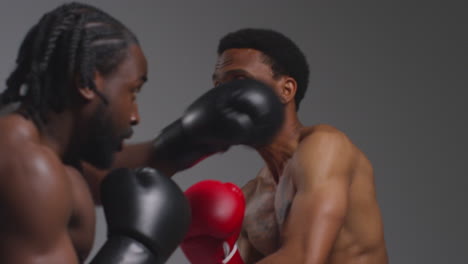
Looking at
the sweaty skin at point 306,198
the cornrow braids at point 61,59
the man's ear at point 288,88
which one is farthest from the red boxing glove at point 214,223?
the cornrow braids at point 61,59

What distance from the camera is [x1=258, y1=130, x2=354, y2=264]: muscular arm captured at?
1616 millimetres

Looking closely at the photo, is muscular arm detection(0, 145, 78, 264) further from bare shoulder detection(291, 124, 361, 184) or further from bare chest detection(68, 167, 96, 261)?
bare shoulder detection(291, 124, 361, 184)

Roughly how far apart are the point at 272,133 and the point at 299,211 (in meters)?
0.27

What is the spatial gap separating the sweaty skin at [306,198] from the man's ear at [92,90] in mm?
640

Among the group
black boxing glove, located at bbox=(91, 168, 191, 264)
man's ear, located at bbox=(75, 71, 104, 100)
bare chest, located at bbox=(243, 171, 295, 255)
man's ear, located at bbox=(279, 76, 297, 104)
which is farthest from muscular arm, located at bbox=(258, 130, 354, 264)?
man's ear, located at bbox=(75, 71, 104, 100)

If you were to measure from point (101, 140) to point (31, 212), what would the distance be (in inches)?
9.8

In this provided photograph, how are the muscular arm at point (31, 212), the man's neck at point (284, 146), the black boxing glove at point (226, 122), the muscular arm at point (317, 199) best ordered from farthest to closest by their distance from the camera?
the man's neck at point (284, 146) < the muscular arm at point (317, 199) < the black boxing glove at point (226, 122) < the muscular arm at point (31, 212)

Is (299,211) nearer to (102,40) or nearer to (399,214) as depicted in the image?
(102,40)

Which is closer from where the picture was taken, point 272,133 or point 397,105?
point 272,133

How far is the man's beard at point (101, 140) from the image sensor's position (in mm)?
1250

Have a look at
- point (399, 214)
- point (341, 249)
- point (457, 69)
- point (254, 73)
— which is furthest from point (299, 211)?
point (457, 69)

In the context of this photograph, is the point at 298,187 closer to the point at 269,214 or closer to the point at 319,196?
the point at 319,196

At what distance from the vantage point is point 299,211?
5.48 feet

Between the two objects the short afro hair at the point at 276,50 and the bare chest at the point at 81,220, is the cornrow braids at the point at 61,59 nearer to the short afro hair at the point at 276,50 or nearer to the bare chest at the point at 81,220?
the bare chest at the point at 81,220
